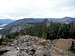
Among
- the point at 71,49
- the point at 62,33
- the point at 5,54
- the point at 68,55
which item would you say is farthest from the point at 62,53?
the point at 62,33

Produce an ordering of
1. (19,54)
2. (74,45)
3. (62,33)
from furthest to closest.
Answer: (62,33) → (74,45) → (19,54)

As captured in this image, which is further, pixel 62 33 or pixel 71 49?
pixel 62 33

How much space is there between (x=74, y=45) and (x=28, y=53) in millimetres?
7600

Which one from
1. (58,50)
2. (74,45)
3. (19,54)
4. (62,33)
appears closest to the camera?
(19,54)

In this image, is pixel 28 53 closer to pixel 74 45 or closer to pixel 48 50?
pixel 48 50

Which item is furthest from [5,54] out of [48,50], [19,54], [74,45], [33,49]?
[74,45]

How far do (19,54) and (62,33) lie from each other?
21.4 m

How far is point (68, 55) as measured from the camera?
1014 inches

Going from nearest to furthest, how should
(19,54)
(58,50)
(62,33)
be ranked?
1. (19,54)
2. (58,50)
3. (62,33)

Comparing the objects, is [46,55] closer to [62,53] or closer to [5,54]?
[62,53]

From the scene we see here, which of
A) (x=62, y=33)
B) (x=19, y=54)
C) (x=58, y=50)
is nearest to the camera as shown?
(x=19, y=54)

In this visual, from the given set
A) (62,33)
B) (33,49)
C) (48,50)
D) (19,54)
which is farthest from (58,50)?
(62,33)

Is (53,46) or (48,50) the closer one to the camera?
(48,50)

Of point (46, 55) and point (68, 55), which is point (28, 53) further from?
point (68, 55)
